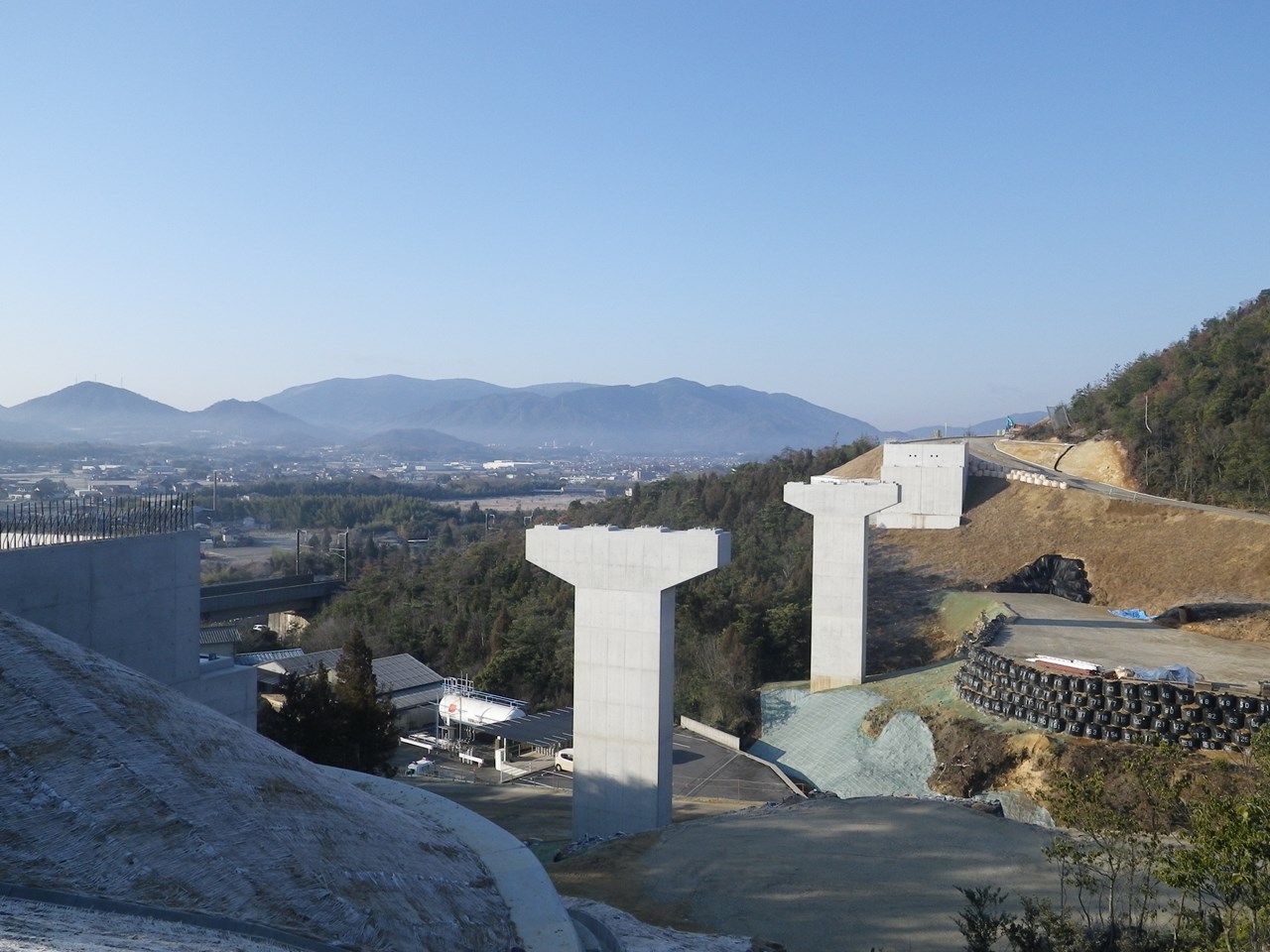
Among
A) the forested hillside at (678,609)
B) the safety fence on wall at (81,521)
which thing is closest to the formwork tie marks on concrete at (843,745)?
the forested hillside at (678,609)

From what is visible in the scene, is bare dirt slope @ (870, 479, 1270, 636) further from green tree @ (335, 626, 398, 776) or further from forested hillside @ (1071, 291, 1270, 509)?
green tree @ (335, 626, 398, 776)

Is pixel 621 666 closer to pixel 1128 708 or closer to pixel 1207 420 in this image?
pixel 1128 708

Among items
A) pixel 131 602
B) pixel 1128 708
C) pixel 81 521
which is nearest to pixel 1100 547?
pixel 1128 708

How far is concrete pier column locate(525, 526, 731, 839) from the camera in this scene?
19.1m

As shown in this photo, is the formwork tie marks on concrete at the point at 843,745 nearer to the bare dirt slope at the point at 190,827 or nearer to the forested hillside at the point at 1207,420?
the bare dirt slope at the point at 190,827

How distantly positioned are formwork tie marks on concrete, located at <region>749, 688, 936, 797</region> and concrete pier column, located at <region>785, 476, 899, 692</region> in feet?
4.14

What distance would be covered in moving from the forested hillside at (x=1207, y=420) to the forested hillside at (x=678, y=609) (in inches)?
652

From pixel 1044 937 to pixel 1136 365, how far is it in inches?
2194

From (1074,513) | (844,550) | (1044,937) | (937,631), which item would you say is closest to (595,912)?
(1044,937)

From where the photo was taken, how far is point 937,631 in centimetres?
3419

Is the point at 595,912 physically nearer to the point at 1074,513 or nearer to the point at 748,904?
the point at 748,904

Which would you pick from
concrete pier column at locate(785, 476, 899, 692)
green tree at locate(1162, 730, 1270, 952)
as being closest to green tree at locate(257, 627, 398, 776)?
concrete pier column at locate(785, 476, 899, 692)

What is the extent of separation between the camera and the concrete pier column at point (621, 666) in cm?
1908

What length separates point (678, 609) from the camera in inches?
1496
